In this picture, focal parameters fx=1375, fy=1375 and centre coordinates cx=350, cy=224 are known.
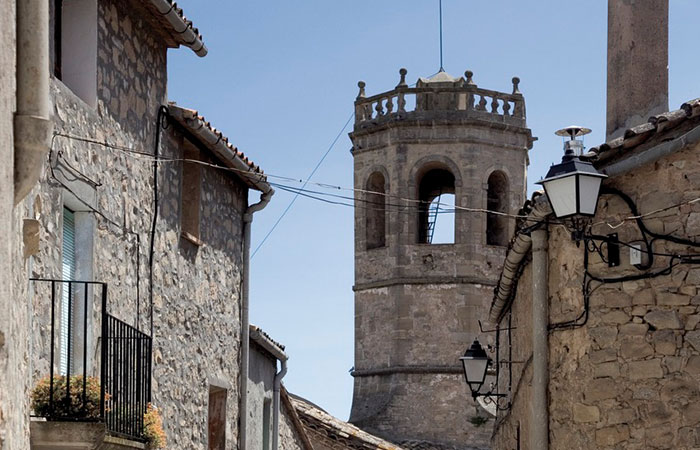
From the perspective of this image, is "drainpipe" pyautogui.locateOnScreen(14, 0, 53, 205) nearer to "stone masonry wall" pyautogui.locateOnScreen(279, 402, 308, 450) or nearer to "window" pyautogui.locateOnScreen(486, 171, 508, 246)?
"stone masonry wall" pyautogui.locateOnScreen(279, 402, 308, 450)

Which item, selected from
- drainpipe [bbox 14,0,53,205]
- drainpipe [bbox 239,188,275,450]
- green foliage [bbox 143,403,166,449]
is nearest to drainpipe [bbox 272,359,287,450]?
drainpipe [bbox 239,188,275,450]

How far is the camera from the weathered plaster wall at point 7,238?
5.88 m

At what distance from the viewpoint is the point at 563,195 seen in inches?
430

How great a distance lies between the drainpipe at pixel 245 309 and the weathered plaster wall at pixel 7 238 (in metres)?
9.61

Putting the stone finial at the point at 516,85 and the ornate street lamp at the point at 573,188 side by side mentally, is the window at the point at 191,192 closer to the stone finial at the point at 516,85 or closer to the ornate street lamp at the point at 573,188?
the ornate street lamp at the point at 573,188

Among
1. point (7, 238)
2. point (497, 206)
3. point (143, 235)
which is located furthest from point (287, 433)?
point (497, 206)

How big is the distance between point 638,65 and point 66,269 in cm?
708

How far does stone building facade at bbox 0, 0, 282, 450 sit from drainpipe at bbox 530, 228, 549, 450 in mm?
3416

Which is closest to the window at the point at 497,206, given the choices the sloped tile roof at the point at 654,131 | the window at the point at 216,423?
the window at the point at 216,423

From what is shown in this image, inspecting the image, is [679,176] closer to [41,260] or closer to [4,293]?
[41,260]

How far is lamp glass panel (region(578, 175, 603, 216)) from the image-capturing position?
427 inches

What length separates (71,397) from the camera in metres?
9.08

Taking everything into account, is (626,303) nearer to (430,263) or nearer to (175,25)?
(175,25)

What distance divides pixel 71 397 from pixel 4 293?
10.8 feet
